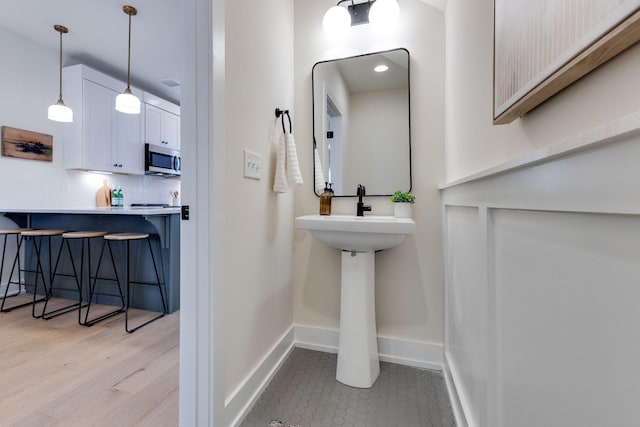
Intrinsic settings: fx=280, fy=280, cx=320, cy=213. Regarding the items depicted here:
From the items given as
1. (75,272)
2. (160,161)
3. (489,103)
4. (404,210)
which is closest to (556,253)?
(489,103)

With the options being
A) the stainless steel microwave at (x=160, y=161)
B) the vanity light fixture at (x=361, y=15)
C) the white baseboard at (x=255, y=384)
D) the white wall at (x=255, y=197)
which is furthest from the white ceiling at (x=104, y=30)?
the white baseboard at (x=255, y=384)

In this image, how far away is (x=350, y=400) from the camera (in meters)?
1.38

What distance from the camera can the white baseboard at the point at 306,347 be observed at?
124 centimetres

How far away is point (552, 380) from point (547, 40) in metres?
0.63

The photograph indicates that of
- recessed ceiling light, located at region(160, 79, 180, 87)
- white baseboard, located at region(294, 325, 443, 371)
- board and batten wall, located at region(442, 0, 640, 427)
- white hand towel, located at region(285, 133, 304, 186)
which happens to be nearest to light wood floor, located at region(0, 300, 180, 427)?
white baseboard, located at region(294, 325, 443, 371)

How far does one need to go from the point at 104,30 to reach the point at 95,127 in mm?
1066

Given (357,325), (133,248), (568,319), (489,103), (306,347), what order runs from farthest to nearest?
(133,248), (306,347), (357,325), (489,103), (568,319)

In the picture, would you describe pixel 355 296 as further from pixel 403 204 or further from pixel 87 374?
pixel 87 374

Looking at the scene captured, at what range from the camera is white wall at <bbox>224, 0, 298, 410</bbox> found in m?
1.19

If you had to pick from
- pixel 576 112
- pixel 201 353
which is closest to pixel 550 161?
pixel 576 112

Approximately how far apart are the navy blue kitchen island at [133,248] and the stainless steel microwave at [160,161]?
138 centimetres

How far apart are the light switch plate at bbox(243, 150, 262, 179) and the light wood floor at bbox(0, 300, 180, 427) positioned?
1.17 m

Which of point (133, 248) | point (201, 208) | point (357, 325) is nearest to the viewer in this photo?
point (201, 208)

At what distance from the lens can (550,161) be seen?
1.57 feet
